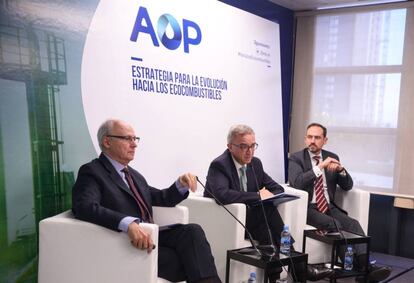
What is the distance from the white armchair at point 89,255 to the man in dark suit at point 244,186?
1034mm

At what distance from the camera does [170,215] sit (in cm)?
302

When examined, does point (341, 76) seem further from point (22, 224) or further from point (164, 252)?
point (22, 224)

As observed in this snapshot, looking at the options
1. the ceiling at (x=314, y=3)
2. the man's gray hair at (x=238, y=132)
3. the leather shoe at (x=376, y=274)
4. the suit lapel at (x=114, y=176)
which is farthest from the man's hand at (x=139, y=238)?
the ceiling at (x=314, y=3)

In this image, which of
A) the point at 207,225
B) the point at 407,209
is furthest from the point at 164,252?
the point at 407,209

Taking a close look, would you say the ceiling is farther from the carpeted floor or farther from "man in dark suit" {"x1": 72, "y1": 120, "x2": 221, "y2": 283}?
"man in dark suit" {"x1": 72, "y1": 120, "x2": 221, "y2": 283}

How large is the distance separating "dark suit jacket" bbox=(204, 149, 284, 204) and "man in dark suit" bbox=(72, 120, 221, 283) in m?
0.48

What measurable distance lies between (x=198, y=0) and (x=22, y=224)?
2304 mm

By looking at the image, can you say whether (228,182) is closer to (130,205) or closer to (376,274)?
(130,205)

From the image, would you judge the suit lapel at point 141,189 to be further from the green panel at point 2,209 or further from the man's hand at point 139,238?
the green panel at point 2,209

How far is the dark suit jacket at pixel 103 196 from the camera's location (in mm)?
2482

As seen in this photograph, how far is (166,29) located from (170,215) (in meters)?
1.57

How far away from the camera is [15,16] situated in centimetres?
282

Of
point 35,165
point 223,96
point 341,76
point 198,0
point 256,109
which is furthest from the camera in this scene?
point 341,76

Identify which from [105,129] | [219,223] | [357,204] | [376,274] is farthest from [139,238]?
[357,204]
